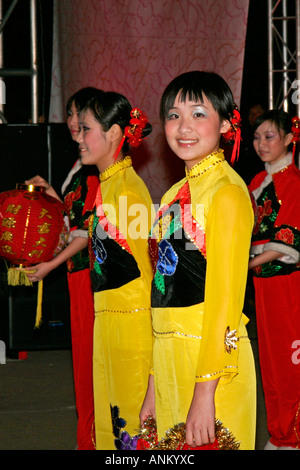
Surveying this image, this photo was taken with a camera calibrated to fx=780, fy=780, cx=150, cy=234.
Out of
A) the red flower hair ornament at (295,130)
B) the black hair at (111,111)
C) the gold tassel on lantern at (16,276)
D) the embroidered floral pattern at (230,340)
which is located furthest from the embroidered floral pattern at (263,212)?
the embroidered floral pattern at (230,340)

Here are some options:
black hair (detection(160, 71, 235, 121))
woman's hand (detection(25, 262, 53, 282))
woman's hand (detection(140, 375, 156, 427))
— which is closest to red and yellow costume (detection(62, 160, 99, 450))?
woman's hand (detection(25, 262, 53, 282))

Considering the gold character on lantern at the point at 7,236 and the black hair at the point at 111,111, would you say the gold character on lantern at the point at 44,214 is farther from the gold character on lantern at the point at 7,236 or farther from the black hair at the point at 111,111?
the black hair at the point at 111,111

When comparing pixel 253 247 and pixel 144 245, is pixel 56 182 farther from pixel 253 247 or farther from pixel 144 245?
pixel 144 245

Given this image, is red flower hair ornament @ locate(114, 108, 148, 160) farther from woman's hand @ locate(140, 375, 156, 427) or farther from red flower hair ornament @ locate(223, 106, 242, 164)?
woman's hand @ locate(140, 375, 156, 427)

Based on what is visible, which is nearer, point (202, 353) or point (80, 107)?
point (202, 353)

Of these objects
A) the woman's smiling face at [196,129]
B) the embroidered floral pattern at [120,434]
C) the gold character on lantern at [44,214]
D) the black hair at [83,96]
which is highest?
the black hair at [83,96]

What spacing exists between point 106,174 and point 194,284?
3.43 feet

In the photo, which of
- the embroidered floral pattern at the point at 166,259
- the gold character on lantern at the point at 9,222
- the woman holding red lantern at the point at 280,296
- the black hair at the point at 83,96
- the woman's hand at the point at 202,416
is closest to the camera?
the woman's hand at the point at 202,416

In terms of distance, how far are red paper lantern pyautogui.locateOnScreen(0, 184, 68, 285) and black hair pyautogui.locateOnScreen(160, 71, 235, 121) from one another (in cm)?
111

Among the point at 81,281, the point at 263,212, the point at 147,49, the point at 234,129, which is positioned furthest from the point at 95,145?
the point at 147,49

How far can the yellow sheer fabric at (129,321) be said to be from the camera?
8.96 ft

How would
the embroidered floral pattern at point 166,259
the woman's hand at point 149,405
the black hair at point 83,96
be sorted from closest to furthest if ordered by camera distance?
the embroidered floral pattern at point 166,259 → the woman's hand at point 149,405 → the black hair at point 83,96
